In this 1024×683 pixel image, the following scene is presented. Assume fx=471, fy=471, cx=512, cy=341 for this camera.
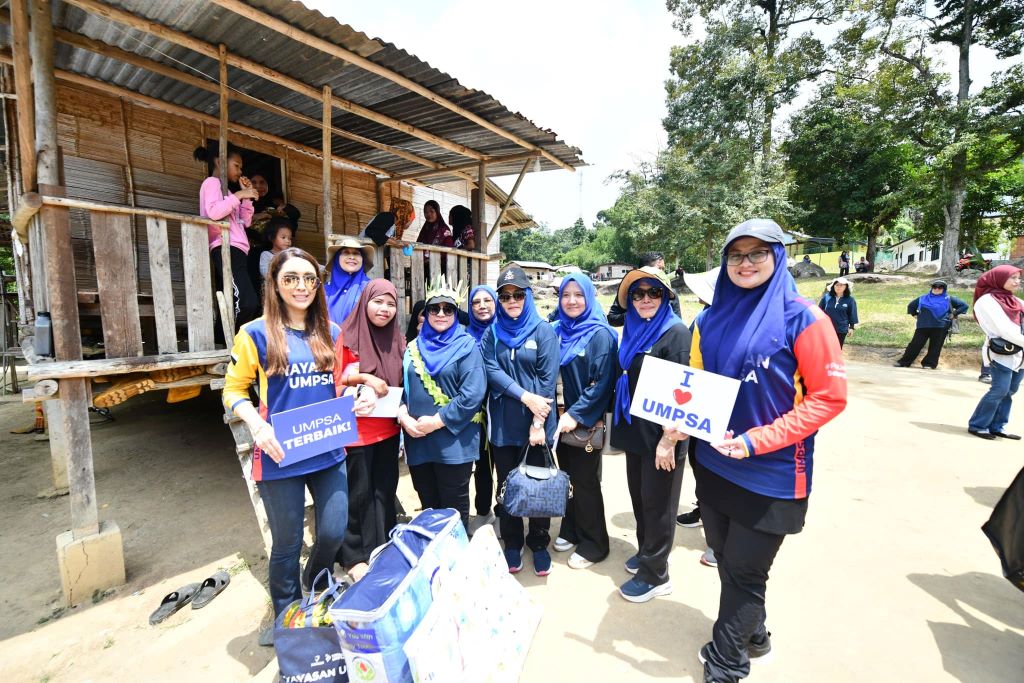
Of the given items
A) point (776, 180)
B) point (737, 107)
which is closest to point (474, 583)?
point (776, 180)

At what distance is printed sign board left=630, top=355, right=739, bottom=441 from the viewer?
210 cm

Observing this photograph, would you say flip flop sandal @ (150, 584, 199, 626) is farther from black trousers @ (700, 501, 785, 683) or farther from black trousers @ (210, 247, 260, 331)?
black trousers @ (700, 501, 785, 683)

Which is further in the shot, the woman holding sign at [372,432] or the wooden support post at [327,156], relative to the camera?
the wooden support post at [327,156]

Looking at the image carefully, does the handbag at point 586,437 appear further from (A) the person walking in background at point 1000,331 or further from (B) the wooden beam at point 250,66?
(A) the person walking in background at point 1000,331

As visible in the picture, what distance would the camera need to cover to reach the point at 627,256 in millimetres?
57875

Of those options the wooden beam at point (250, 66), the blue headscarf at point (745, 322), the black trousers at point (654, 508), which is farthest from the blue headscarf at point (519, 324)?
the wooden beam at point (250, 66)

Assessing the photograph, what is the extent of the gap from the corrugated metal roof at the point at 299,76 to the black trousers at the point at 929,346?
31.0 ft

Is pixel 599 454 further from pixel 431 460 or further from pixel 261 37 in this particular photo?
pixel 261 37

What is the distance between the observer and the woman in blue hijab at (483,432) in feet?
11.8

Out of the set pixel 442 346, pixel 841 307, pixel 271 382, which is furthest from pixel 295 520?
pixel 841 307

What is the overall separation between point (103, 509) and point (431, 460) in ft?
14.3

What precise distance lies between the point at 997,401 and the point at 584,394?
6.30 meters

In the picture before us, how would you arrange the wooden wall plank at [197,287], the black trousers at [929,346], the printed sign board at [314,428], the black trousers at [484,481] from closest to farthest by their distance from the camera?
the printed sign board at [314,428] < the black trousers at [484,481] < the wooden wall plank at [197,287] < the black trousers at [929,346]

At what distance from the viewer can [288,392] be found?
96.0 inches
